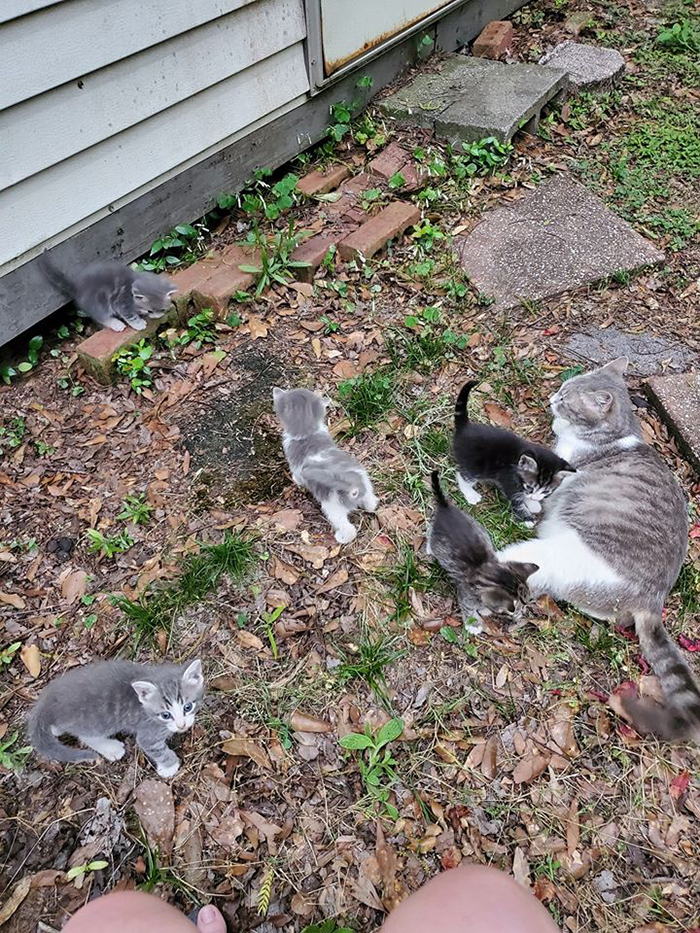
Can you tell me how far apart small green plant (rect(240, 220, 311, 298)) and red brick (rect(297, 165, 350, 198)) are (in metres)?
0.53

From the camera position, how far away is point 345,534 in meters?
3.13

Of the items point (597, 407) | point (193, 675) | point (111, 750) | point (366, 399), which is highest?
point (597, 407)

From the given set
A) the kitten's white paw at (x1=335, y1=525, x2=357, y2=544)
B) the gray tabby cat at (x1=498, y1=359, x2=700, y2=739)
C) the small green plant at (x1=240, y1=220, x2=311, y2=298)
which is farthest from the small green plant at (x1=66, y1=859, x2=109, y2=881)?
the small green plant at (x1=240, y1=220, x2=311, y2=298)

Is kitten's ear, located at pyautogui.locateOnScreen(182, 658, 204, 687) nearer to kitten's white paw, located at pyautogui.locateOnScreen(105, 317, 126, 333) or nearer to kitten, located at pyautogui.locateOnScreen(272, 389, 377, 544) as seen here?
kitten, located at pyautogui.locateOnScreen(272, 389, 377, 544)

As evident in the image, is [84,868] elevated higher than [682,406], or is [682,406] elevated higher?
[682,406]

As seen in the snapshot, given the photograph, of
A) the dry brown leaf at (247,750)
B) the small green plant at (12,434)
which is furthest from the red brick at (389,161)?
the dry brown leaf at (247,750)

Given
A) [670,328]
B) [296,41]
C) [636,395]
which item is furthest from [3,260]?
[670,328]

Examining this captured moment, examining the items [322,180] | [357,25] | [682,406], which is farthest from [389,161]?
[682,406]

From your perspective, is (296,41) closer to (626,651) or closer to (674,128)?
(674,128)

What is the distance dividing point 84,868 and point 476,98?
222 inches

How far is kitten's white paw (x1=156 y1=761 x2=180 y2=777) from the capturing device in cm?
249

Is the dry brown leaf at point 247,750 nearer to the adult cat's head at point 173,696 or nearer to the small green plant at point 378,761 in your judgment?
the adult cat's head at point 173,696

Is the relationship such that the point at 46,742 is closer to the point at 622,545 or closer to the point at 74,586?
the point at 74,586

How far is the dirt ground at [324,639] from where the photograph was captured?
2.36 m
